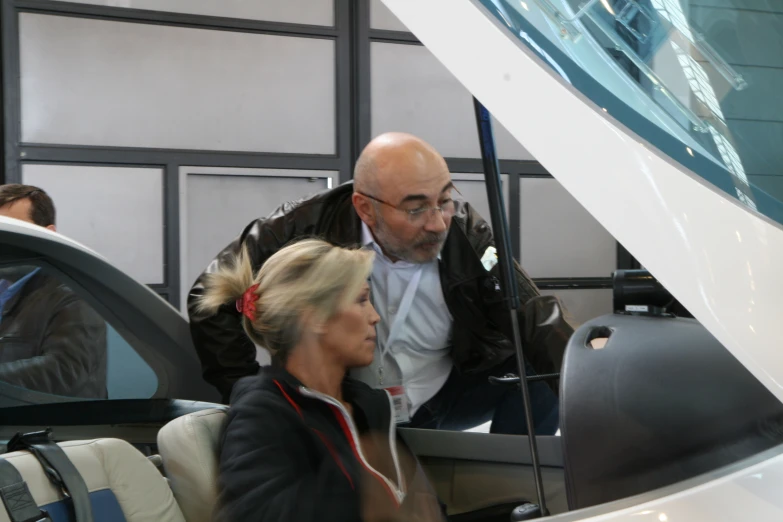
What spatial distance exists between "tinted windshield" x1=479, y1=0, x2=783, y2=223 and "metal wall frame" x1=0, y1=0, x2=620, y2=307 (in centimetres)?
334

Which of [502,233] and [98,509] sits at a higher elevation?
[502,233]

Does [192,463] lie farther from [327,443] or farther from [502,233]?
[502,233]

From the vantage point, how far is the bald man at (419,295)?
1959 mm

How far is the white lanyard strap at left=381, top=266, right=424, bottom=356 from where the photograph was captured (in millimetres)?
1967

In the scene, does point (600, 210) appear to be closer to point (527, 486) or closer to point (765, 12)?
point (765, 12)

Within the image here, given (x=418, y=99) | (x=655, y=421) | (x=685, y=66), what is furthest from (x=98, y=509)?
(x=418, y=99)

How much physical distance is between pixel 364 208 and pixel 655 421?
4.61 feet

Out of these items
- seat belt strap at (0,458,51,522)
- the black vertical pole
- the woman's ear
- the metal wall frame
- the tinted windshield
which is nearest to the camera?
the tinted windshield

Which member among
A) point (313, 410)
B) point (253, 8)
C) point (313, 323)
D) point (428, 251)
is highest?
point (253, 8)

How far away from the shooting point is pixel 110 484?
3.92 ft

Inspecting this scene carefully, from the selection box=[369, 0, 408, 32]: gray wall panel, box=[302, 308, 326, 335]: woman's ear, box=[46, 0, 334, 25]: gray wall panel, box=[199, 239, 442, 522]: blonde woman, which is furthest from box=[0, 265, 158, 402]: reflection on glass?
box=[369, 0, 408, 32]: gray wall panel

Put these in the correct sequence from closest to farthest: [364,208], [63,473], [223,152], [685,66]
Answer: [685,66] → [63,473] → [364,208] → [223,152]

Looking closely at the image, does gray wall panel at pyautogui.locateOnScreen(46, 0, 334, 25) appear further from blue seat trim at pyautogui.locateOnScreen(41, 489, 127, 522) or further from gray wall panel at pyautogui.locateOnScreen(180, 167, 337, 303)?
blue seat trim at pyautogui.locateOnScreen(41, 489, 127, 522)

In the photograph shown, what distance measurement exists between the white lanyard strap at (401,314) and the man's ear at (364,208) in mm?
183
